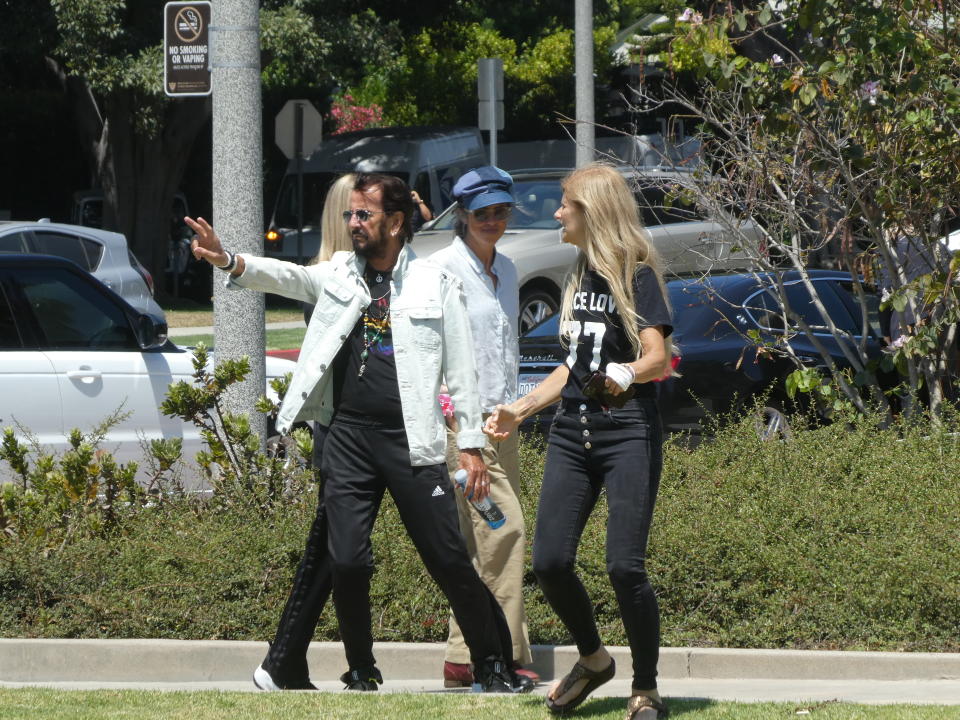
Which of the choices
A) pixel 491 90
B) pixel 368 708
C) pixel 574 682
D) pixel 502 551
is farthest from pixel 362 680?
pixel 491 90

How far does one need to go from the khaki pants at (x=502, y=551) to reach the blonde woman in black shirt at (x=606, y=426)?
73 centimetres

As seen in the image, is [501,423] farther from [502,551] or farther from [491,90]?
[491,90]

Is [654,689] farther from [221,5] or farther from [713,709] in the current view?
[221,5]

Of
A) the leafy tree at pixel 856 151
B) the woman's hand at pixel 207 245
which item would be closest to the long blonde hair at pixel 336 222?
the woman's hand at pixel 207 245

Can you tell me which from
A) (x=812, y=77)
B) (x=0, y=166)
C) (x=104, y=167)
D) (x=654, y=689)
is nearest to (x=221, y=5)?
(x=812, y=77)

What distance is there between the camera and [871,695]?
5.35 meters

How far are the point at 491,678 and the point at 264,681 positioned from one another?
84cm

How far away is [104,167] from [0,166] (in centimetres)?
674

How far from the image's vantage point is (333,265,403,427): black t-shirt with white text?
5125 millimetres

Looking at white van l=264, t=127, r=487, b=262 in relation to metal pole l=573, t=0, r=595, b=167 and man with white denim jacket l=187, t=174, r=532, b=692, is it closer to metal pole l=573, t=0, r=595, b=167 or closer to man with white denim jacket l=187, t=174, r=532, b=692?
metal pole l=573, t=0, r=595, b=167

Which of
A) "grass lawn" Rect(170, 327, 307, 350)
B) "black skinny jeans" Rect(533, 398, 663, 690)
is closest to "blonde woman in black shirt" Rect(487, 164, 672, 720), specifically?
"black skinny jeans" Rect(533, 398, 663, 690)

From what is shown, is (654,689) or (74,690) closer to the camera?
(654,689)

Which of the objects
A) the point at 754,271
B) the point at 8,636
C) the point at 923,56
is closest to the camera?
the point at 8,636

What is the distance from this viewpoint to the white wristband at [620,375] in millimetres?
4672
